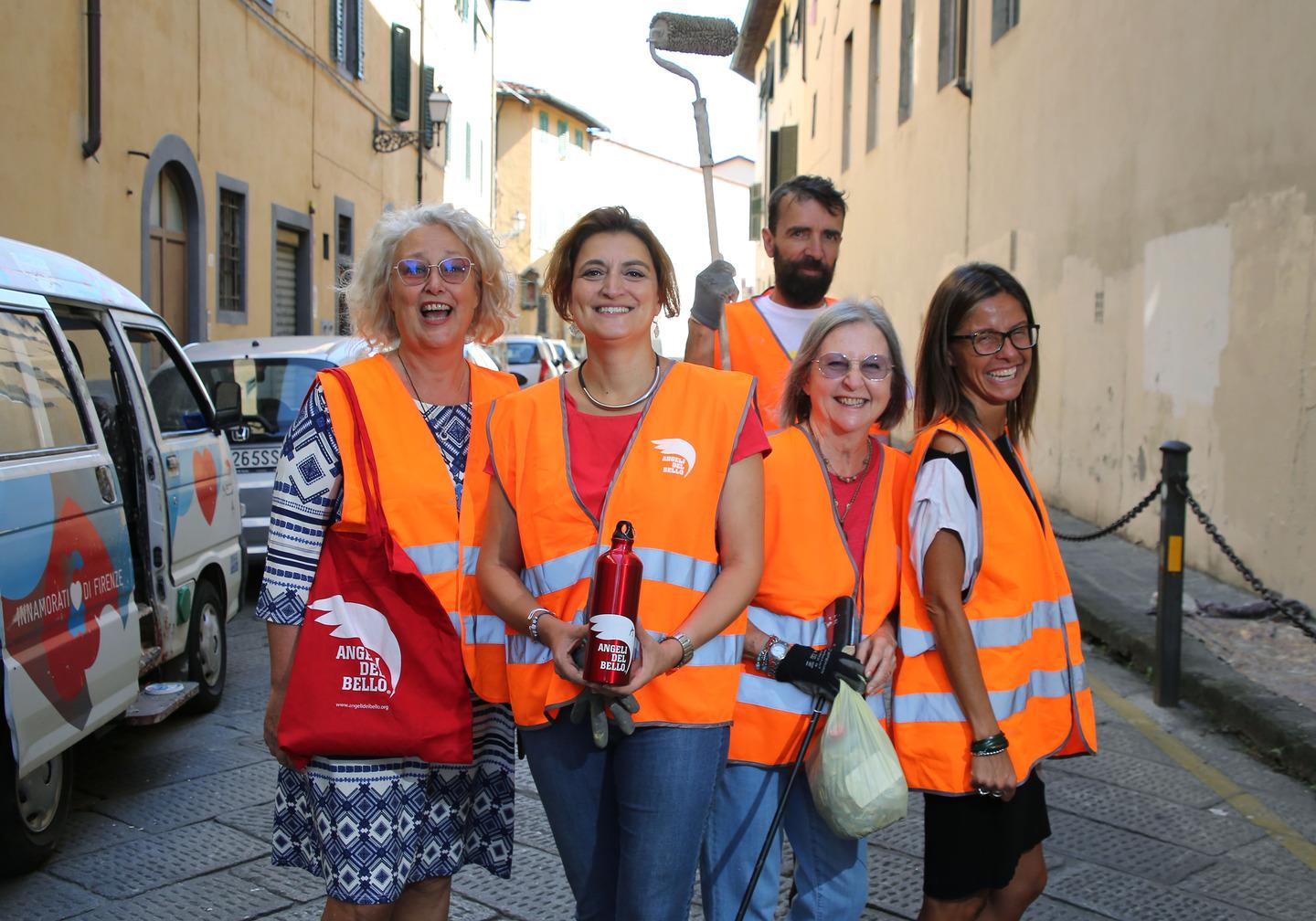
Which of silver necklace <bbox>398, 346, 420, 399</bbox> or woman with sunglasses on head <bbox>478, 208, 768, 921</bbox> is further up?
silver necklace <bbox>398, 346, 420, 399</bbox>

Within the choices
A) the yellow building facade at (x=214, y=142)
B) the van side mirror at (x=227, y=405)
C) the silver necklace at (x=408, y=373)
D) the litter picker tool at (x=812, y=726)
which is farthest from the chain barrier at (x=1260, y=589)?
the yellow building facade at (x=214, y=142)

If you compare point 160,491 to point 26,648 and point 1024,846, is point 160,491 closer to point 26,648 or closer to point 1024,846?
point 26,648

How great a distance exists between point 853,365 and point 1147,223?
26.5 ft

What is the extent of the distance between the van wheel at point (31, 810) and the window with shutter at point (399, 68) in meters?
20.1

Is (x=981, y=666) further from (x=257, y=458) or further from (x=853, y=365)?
(x=257, y=458)

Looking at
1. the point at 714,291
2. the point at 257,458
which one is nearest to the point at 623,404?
the point at 714,291

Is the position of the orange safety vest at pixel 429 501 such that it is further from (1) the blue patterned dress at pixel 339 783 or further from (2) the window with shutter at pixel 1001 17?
(2) the window with shutter at pixel 1001 17

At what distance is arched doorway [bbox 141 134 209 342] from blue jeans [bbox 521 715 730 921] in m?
11.1

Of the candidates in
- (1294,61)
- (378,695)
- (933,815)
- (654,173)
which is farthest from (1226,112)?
(654,173)

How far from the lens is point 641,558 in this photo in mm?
2418

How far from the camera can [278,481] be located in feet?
8.93

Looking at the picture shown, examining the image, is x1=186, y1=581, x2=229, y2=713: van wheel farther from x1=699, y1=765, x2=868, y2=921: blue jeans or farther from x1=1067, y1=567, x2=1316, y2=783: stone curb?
x1=1067, y1=567, x2=1316, y2=783: stone curb

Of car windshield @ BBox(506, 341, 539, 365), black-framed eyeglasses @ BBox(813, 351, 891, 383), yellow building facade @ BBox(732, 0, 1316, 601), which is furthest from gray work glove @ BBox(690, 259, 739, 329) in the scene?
car windshield @ BBox(506, 341, 539, 365)

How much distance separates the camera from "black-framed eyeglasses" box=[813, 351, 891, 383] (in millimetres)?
2951
